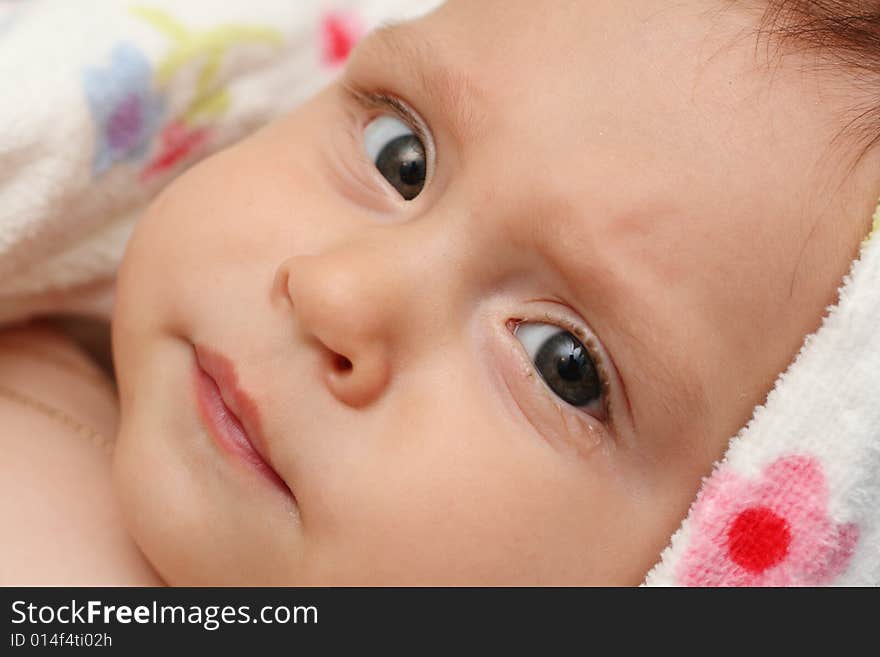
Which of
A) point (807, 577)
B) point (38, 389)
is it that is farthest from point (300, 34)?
point (807, 577)

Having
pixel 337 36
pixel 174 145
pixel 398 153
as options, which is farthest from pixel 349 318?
pixel 337 36

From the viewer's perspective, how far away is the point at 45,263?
60.5 inches

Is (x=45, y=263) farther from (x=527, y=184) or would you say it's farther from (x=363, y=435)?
(x=527, y=184)

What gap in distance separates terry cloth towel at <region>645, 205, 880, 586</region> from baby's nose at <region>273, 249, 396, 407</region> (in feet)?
1.20

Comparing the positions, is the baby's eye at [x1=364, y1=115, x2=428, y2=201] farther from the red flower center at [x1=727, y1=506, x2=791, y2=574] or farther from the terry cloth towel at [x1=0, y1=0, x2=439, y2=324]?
the red flower center at [x1=727, y1=506, x2=791, y2=574]

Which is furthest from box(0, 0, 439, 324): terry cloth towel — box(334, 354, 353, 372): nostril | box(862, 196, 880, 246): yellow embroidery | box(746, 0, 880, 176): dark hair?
box(862, 196, 880, 246): yellow embroidery

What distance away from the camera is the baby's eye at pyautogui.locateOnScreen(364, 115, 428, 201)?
1.31 meters

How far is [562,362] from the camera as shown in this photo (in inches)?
46.9

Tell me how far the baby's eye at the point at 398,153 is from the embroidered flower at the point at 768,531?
474 millimetres

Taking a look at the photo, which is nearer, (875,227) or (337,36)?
(875,227)

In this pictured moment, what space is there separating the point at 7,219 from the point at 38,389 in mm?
229

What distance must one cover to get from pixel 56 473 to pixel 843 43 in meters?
1.02

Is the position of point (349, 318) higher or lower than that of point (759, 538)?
higher

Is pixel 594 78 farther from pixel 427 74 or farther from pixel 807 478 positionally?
pixel 807 478
